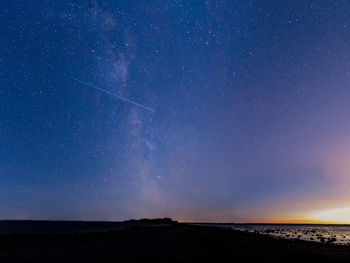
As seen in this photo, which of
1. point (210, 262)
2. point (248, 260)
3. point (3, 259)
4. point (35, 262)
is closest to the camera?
point (210, 262)

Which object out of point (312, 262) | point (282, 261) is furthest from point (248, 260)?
point (312, 262)

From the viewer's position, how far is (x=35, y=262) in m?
13.8

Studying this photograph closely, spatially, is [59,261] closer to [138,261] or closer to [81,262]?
[81,262]

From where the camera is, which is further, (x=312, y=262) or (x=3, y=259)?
(x=3, y=259)

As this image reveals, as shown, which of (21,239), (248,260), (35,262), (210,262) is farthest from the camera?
(21,239)

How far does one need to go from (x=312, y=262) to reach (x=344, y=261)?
2736 mm

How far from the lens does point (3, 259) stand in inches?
586

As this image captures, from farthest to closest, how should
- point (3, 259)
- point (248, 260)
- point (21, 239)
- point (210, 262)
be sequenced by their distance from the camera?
point (21, 239), point (3, 259), point (248, 260), point (210, 262)

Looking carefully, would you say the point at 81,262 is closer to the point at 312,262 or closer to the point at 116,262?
the point at 116,262

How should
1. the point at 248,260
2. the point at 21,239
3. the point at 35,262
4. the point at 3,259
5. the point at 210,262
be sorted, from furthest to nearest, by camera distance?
the point at 21,239 < the point at 3,259 < the point at 35,262 < the point at 248,260 < the point at 210,262

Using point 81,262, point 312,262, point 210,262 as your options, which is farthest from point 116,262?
point 312,262

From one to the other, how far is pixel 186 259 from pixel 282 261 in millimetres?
5775

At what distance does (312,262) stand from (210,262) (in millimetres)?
6146

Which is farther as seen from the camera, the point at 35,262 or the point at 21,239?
the point at 21,239
